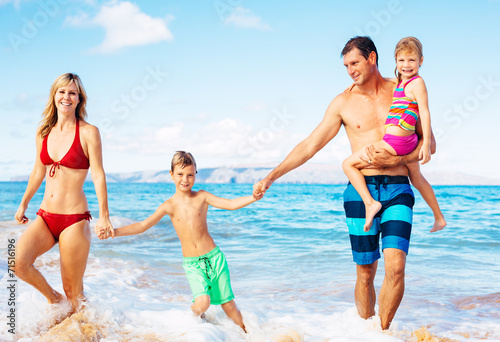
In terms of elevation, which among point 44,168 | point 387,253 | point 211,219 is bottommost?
point 211,219

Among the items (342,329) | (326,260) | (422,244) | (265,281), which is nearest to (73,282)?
(342,329)

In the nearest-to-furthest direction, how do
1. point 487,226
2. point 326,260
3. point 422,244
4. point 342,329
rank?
point 342,329 < point 326,260 < point 422,244 < point 487,226

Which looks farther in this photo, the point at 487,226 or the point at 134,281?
the point at 487,226

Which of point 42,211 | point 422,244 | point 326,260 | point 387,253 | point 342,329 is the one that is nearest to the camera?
point 387,253

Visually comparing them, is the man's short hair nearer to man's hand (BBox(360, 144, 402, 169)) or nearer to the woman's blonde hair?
man's hand (BBox(360, 144, 402, 169))

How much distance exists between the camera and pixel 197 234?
4.50 metres

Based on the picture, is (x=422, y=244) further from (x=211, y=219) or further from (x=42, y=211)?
(x=42, y=211)

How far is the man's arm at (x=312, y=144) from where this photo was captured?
433cm

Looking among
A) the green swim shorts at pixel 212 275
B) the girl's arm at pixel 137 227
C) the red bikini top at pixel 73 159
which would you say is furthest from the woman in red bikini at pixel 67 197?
the green swim shorts at pixel 212 275

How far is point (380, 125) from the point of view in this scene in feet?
13.6

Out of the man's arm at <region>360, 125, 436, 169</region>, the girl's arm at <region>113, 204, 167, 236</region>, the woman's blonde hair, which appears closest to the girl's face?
the man's arm at <region>360, 125, 436, 169</region>

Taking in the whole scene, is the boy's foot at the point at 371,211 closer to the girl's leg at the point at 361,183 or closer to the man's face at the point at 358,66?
the girl's leg at the point at 361,183

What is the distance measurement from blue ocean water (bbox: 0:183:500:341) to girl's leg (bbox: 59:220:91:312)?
0.30m

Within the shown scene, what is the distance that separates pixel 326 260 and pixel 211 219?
8862mm
